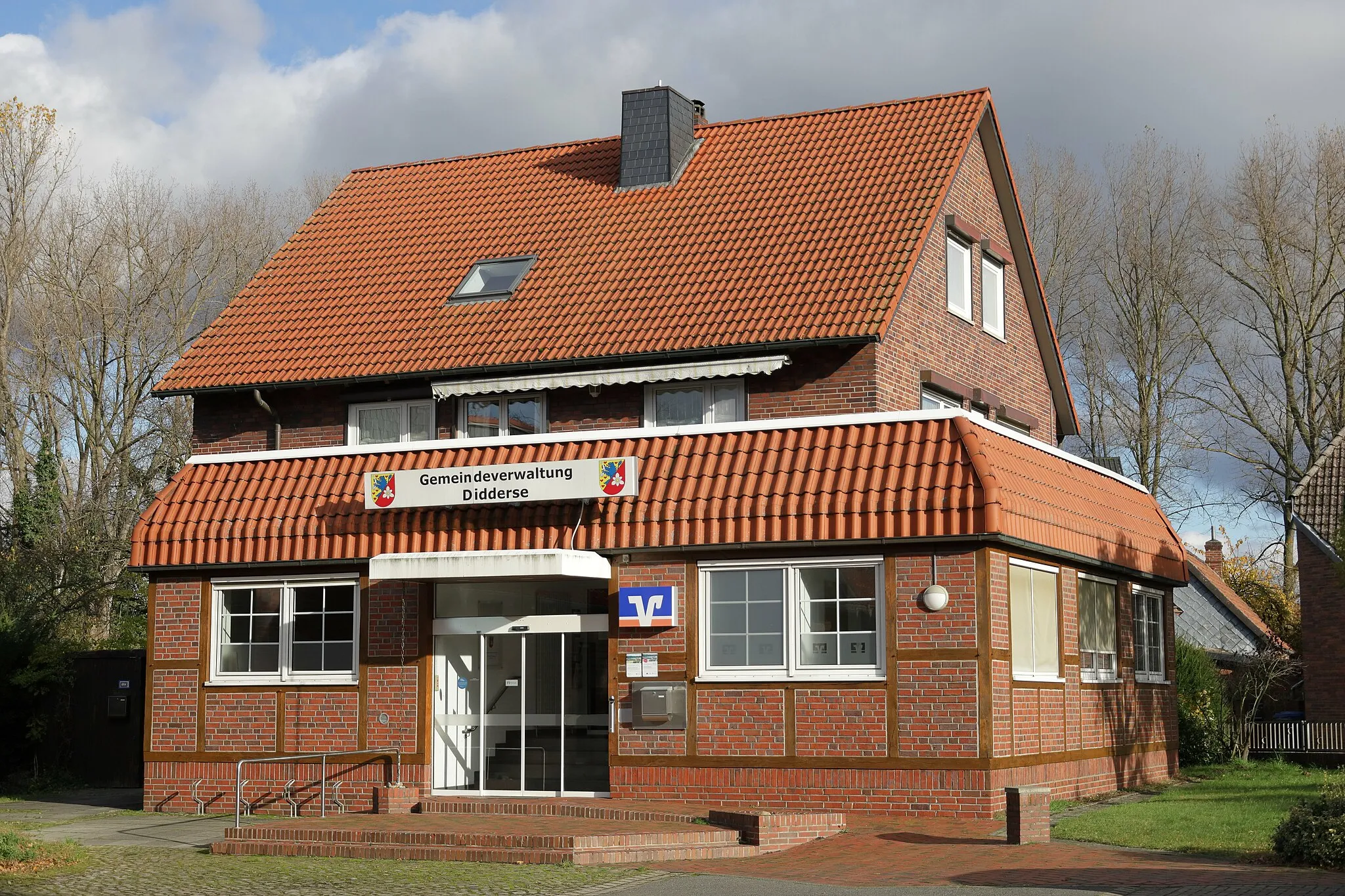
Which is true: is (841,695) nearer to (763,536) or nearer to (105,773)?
(763,536)

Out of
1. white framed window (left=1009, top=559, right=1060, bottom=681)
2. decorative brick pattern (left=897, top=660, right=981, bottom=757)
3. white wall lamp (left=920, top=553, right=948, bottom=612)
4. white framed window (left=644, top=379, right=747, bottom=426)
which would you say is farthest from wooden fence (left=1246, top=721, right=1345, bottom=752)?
white wall lamp (left=920, top=553, right=948, bottom=612)

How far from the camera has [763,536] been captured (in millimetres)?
18094

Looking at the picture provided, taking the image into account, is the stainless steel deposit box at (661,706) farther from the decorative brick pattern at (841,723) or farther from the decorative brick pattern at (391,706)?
the decorative brick pattern at (391,706)

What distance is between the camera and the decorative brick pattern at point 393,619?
19859 mm

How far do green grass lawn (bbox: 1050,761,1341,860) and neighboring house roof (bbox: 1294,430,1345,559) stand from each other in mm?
8778

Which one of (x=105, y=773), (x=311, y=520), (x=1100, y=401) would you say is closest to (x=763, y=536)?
(x=311, y=520)

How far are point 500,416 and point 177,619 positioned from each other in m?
4.98

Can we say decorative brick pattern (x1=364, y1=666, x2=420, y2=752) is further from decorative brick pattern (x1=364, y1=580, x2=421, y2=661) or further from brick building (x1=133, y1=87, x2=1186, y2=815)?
decorative brick pattern (x1=364, y1=580, x2=421, y2=661)

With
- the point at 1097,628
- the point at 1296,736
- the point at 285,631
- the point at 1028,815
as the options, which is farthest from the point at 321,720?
the point at 1296,736

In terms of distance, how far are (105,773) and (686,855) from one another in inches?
519

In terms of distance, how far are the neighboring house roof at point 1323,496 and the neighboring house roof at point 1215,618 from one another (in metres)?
5.72

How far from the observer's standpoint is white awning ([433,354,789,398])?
68.8 ft

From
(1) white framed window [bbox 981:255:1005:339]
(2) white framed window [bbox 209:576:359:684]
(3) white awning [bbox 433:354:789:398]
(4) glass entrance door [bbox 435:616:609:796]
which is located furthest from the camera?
(1) white framed window [bbox 981:255:1005:339]

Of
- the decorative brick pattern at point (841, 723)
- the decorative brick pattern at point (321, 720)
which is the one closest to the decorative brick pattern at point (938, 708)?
the decorative brick pattern at point (841, 723)
